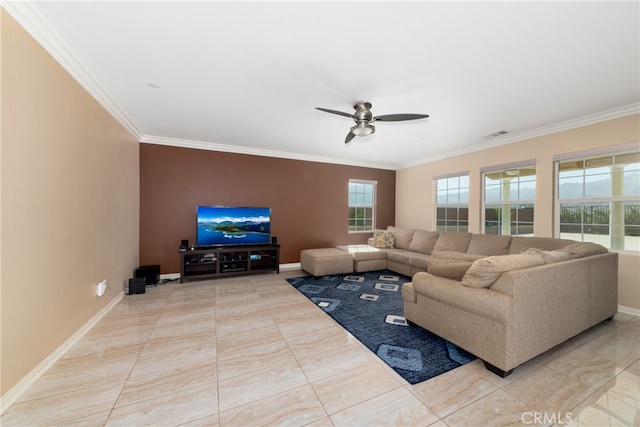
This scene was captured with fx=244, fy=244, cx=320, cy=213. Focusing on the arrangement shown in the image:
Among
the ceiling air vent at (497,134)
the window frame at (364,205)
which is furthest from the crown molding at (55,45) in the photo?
the ceiling air vent at (497,134)

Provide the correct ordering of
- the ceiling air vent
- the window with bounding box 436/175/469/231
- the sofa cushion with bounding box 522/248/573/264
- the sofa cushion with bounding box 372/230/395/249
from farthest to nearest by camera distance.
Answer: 1. the sofa cushion with bounding box 372/230/395/249
2. the window with bounding box 436/175/469/231
3. the ceiling air vent
4. the sofa cushion with bounding box 522/248/573/264

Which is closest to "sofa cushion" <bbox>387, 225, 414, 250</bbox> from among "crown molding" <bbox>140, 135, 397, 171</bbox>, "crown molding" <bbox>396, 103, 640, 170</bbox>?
"crown molding" <bbox>396, 103, 640, 170</bbox>

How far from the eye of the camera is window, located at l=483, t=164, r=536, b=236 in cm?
404

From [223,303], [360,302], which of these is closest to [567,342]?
[360,302]

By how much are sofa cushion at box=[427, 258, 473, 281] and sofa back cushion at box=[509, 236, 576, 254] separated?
4.46 feet

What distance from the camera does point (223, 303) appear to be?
325 centimetres

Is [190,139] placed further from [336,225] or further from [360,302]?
[360,302]

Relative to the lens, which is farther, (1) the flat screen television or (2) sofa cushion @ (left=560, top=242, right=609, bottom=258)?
(1) the flat screen television

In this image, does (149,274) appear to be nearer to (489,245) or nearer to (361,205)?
(361,205)

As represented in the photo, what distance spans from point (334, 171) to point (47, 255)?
188 inches

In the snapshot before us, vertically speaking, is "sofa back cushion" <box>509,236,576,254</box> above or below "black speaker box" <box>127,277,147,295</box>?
above

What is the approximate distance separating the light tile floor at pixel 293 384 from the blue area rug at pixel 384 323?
0.37 feet

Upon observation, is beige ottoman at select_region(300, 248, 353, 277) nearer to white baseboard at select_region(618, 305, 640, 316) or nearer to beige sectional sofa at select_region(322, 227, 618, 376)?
beige sectional sofa at select_region(322, 227, 618, 376)

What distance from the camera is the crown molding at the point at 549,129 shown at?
3.02 meters
